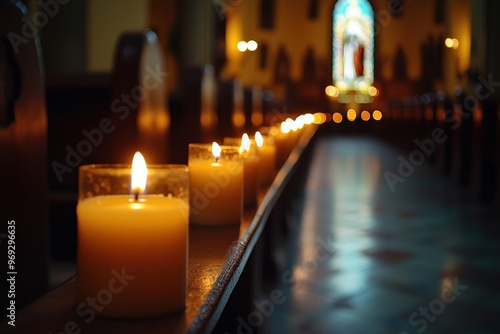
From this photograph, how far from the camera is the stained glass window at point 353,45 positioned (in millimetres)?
26984

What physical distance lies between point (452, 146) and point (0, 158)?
7421 mm

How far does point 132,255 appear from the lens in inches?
32.6

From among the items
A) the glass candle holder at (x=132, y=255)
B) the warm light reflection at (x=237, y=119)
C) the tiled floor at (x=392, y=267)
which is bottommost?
the tiled floor at (x=392, y=267)

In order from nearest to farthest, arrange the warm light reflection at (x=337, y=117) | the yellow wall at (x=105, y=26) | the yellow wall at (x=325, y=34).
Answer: the yellow wall at (x=105, y=26) → the warm light reflection at (x=337, y=117) → the yellow wall at (x=325, y=34)

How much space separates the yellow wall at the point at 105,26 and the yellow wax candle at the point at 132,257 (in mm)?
6775

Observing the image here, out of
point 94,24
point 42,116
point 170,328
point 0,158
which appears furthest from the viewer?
point 94,24

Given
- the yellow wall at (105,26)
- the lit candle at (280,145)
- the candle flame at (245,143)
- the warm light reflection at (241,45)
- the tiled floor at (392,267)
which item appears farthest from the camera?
the warm light reflection at (241,45)

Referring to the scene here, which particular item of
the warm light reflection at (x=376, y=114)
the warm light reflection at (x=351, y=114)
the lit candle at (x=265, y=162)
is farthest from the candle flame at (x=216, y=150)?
the warm light reflection at (x=376, y=114)

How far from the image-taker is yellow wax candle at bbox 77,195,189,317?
83 centimetres

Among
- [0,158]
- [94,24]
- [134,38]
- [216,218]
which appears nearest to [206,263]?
[216,218]

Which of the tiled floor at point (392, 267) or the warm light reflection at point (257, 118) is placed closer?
the tiled floor at point (392, 267)

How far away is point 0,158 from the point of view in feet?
4.65

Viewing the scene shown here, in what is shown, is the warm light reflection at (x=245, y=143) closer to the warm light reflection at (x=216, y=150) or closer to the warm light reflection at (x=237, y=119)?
the warm light reflection at (x=216, y=150)

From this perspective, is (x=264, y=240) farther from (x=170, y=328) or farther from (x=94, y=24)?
(x=94, y=24)
